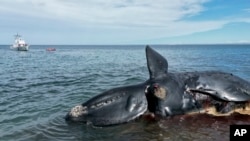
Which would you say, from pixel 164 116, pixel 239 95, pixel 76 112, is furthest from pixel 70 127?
pixel 239 95

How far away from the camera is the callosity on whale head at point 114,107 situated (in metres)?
9.51

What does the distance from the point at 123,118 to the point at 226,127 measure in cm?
311

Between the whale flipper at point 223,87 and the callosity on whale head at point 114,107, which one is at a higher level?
the whale flipper at point 223,87

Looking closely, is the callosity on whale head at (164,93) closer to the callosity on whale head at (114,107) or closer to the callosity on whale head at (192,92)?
the callosity on whale head at (192,92)

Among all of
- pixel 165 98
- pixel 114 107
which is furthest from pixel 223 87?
pixel 114 107

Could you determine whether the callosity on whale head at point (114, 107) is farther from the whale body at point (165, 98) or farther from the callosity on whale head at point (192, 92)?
the callosity on whale head at point (192, 92)

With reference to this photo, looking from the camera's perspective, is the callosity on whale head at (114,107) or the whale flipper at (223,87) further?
the whale flipper at (223,87)

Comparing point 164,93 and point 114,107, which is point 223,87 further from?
point 114,107

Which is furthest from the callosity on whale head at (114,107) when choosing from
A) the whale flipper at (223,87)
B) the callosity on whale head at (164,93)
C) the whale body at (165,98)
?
the whale flipper at (223,87)

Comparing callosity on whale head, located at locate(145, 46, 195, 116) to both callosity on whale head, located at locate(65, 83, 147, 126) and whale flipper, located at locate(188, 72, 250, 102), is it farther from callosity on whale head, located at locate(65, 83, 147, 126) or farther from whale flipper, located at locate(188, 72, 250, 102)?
whale flipper, located at locate(188, 72, 250, 102)

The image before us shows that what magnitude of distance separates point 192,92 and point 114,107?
249cm

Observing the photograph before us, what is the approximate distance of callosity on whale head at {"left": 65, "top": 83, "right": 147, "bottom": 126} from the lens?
31.2ft

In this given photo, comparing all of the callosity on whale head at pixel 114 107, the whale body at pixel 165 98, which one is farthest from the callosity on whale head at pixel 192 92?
the callosity on whale head at pixel 114 107

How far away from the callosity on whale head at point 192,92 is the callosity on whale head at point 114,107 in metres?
0.39
